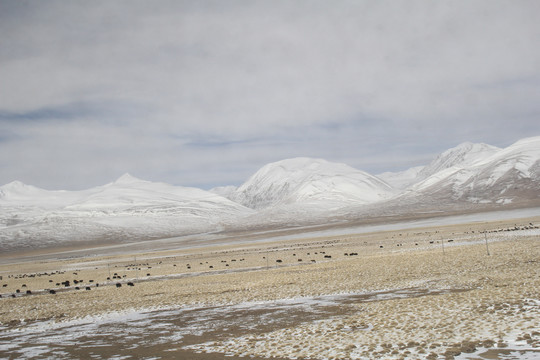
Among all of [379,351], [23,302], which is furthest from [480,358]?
[23,302]

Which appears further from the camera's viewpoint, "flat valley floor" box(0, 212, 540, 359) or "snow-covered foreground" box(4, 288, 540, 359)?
"snow-covered foreground" box(4, 288, 540, 359)

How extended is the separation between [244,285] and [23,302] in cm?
1659

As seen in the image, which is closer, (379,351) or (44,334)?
(379,351)

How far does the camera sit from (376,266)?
3453 centimetres

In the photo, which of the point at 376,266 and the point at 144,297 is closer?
the point at 144,297

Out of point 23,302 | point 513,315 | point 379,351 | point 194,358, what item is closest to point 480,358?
point 379,351

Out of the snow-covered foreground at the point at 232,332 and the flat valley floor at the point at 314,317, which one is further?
the snow-covered foreground at the point at 232,332

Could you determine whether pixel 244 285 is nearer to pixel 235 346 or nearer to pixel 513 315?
pixel 235 346

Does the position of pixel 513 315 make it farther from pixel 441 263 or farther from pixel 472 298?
pixel 441 263

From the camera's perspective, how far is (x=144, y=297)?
2994 centimetres

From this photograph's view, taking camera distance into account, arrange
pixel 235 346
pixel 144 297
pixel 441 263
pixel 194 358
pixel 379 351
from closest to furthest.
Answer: pixel 379 351 → pixel 194 358 → pixel 235 346 → pixel 144 297 → pixel 441 263

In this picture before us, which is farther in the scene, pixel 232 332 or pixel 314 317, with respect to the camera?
pixel 314 317

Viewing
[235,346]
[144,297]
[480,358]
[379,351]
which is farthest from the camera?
[144,297]

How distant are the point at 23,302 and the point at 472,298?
3062 centimetres
